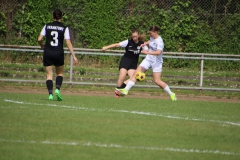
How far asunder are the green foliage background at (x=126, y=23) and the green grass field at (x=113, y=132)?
1263cm

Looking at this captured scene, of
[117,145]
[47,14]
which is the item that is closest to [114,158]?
[117,145]

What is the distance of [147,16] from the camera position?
26.6 metres

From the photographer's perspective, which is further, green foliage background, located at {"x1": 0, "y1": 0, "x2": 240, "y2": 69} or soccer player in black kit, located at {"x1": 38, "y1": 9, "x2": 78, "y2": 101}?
green foliage background, located at {"x1": 0, "y1": 0, "x2": 240, "y2": 69}

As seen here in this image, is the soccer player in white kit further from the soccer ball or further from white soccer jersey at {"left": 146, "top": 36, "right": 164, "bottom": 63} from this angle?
the soccer ball

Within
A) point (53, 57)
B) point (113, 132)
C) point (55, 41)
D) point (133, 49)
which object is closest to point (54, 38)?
point (55, 41)

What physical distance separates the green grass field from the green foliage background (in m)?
12.6

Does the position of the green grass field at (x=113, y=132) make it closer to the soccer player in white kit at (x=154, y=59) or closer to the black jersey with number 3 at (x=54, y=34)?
the black jersey with number 3 at (x=54, y=34)

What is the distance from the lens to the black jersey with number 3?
1433 cm

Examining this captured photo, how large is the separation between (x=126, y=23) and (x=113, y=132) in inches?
687

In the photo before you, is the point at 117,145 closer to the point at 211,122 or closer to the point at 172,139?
the point at 172,139

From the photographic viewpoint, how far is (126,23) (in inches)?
1037

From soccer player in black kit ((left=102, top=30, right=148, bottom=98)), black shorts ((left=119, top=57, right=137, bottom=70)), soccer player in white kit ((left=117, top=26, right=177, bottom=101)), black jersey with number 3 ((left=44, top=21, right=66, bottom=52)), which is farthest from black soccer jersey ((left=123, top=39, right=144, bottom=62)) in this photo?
black jersey with number 3 ((left=44, top=21, right=66, bottom=52))

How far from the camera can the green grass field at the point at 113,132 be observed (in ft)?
24.7

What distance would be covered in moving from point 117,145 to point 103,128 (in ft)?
5.01
